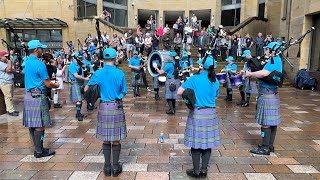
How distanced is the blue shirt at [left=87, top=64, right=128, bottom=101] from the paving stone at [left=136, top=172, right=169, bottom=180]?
1120 mm

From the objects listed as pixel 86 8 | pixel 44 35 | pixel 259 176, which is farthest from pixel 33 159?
pixel 86 8

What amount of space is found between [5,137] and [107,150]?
9.74ft

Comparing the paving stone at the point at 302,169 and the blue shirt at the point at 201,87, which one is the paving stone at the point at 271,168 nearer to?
the paving stone at the point at 302,169

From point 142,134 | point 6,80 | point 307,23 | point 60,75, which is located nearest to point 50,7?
point 60,75

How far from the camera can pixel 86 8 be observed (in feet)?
77.7

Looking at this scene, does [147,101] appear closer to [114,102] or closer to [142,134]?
[142,134]

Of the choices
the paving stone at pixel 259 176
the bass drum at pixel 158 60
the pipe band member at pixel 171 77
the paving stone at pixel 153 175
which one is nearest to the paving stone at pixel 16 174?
the paving stone at pixel 153 175

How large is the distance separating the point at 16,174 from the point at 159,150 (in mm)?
2196

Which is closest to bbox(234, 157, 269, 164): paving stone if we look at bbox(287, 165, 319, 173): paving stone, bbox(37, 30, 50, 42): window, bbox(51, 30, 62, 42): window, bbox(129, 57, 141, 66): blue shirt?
bbox(287, 165, 319, 173): paving stone

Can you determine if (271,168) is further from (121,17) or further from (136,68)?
(121,17)

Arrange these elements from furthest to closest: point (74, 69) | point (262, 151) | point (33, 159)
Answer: point (74, 69) < point (262, 151) < point (33, 159)

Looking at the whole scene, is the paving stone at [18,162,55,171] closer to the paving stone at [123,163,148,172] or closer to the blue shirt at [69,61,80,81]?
the paving stone at [123,163,148,172]

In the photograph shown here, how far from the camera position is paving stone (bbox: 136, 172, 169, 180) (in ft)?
12.2

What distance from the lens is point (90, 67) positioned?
7523mm
